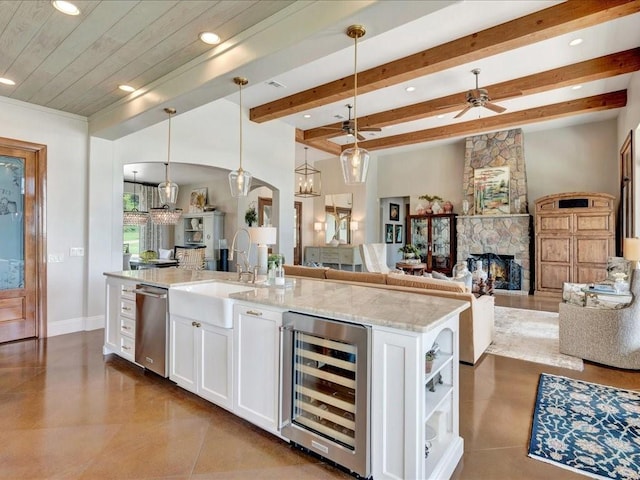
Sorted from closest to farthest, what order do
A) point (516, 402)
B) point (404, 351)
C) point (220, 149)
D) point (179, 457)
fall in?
point (404, 351)
point (179, 457)
point (516, 402)
point (220, 149)

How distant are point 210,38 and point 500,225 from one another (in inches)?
303

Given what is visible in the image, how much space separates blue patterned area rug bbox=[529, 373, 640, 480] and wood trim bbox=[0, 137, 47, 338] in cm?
557

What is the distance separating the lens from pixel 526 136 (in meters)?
8.44

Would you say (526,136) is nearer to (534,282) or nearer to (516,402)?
(534,282)

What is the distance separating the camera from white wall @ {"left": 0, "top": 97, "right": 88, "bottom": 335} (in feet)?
14.9

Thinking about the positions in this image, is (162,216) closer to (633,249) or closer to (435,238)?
(435,238)

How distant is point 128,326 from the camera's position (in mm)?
3564

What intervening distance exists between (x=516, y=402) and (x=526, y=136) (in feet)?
25.0

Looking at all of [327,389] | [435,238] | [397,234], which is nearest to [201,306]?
[327,389]

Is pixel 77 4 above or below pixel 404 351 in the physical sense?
above

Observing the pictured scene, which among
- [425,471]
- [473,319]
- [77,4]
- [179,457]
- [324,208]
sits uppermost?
[77,4]

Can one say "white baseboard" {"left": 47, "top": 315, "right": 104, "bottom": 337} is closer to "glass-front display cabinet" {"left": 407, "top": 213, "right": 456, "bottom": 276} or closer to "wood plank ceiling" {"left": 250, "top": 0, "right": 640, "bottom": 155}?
"wood plank ceiling" {"left": 250, "top": 0, "right": 640, "bottom": 155}

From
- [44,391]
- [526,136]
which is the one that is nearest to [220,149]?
[44,391]

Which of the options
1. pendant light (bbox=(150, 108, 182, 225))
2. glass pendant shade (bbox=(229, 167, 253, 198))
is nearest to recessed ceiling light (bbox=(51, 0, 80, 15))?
pendant light (bbox=(150, 108, 182, 225))
